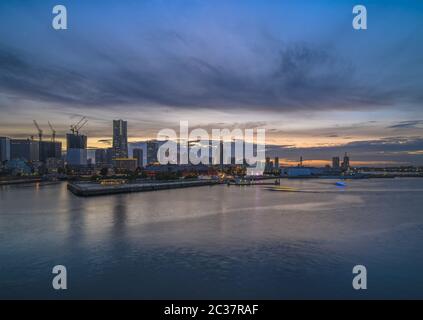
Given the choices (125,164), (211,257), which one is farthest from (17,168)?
(211,257)

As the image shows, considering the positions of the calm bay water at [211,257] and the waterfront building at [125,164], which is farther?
the waterfront building at [125,164]

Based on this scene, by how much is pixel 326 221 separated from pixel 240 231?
5.42m

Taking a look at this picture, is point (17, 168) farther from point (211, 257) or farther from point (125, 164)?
point (211, 257)

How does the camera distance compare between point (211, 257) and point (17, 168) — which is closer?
point (211, 257)

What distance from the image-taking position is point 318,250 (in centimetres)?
1034

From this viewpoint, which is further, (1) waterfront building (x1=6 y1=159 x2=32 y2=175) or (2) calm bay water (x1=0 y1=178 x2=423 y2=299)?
(1) waterfront building (x1=6 y1=159 x2=32 y2=175)

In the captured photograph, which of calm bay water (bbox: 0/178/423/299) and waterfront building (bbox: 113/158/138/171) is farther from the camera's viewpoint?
waterfront building (bbox: 113/158/138/171)

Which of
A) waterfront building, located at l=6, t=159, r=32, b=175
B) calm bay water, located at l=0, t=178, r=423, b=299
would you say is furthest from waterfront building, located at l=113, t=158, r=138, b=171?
calm bay water, located at l=0, t=178, r=423, b=299

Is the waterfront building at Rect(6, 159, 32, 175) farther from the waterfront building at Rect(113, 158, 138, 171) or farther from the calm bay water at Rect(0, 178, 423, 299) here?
the calm bay water at Rect(0, 178, 423, 299)

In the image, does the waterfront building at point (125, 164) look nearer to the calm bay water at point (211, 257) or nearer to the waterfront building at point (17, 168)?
the waterfront building at point (17, 168)

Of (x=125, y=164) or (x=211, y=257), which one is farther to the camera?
(x=125, y=164)

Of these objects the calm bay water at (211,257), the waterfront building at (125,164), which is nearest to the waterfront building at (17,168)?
the waterfront building at (125,164)
